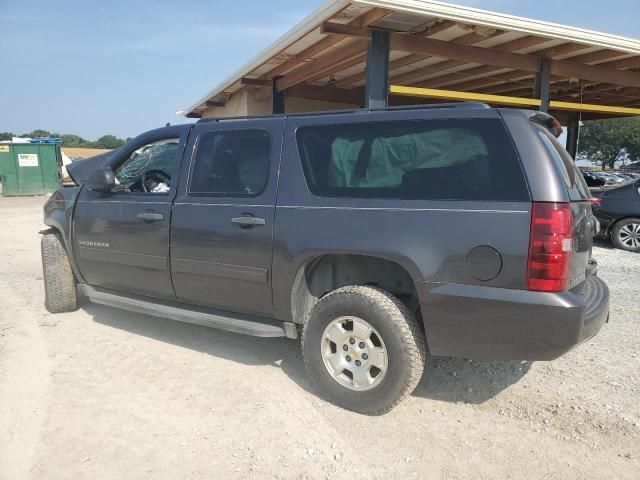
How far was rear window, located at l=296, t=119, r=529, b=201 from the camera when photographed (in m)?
2.71

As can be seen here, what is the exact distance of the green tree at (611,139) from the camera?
2435 inches

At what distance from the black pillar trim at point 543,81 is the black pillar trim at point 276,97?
5.55m

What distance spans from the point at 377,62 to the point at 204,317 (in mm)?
5400

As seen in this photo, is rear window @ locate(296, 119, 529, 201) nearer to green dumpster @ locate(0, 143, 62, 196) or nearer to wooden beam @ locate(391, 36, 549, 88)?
wooden beam @ locate(391, 36, 549, 88)

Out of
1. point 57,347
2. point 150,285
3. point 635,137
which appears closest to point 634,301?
point 150,285

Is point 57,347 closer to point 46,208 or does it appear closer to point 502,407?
point 46,208

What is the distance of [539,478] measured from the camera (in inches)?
97.8

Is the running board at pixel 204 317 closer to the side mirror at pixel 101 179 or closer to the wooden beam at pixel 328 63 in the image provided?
the side mirror at pixel 101 179

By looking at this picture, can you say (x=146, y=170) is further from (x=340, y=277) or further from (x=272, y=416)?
(x=272, y=416)

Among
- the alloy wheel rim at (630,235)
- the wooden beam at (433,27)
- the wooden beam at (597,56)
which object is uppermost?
the wooden beam at (433,27)

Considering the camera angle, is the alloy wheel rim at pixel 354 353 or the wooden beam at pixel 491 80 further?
the wooden beam at pixel 491 80

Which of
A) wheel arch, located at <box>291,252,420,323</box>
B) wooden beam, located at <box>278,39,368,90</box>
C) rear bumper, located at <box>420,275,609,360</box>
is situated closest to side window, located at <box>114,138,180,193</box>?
wheel arch, located at <box>291,252,420,323</box>

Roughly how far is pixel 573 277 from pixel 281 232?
1.78 metres

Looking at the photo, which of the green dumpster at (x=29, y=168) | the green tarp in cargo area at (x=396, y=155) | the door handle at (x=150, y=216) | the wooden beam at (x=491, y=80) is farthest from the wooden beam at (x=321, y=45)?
the green dumpster at (x=29, y=168)
